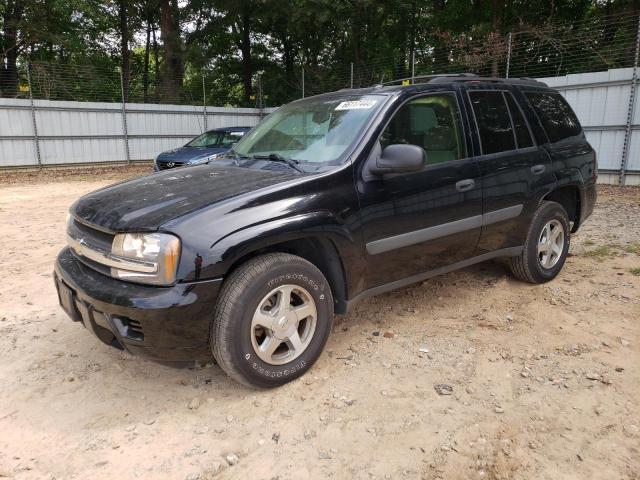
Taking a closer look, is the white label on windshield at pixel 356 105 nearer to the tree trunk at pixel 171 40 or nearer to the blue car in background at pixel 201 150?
the blue car in background at pixel 201 150

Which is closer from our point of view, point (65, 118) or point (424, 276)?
point (424, 276)

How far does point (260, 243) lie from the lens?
271 cm

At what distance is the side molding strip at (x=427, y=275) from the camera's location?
3291mm

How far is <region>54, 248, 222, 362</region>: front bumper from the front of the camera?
8.18 ft

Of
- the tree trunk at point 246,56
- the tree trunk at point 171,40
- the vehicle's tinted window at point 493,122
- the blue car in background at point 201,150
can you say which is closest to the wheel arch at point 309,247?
the vehicle's tinted window at point 493,122

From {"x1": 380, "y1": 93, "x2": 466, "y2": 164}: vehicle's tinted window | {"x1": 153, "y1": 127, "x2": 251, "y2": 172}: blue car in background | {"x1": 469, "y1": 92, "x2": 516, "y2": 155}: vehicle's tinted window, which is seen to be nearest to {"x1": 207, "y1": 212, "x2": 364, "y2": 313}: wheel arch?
{"x1": 380, "y1": 93, "x2": 466, "y2": 164}: vehicle's tinted window

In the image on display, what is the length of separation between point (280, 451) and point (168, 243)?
1.18m

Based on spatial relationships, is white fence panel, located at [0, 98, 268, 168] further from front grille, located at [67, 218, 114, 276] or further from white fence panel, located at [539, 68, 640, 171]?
front grille, located at [67, 218, 114, 276]

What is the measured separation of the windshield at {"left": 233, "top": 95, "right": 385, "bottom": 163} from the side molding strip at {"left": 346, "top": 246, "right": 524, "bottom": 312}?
Answer: 0.92 meters

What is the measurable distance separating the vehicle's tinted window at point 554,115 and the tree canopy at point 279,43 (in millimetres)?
9385

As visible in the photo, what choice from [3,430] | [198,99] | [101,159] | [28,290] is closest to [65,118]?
→ [101,159]

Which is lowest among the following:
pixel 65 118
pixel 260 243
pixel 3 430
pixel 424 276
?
pixel 3 430

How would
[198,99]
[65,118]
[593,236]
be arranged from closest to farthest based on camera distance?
1. [593,236]
2. [65,118]
3. [198,99]

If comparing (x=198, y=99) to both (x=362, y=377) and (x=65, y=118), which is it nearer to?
(x=65, y=118)
